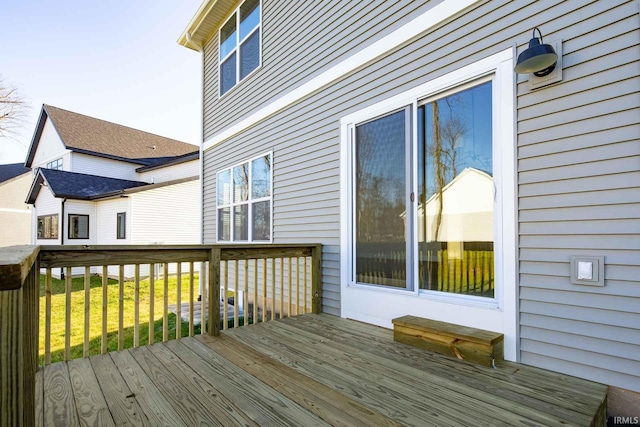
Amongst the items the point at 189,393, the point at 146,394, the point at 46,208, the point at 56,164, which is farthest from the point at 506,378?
the point at 56,164

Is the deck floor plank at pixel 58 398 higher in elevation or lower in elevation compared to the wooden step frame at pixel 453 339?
lower

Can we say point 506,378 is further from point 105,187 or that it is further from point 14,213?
point 14,213

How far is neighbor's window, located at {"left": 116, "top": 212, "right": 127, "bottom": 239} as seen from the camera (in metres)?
11.2

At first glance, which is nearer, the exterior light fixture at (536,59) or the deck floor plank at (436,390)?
the deck floor plank at (436,390)

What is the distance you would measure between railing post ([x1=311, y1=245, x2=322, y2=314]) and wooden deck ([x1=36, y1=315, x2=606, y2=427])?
119 centimetres

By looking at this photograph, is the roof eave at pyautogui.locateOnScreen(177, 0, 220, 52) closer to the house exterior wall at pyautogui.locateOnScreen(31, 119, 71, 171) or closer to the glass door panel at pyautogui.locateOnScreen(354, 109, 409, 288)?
the glass door panel at pyautogui.locateOnScreen(354, 109, 409, 288)

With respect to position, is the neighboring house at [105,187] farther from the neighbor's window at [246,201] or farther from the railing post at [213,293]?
the railing post at [213,293]

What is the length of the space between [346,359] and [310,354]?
1.00 feet

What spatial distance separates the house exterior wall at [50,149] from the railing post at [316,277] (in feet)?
50.7

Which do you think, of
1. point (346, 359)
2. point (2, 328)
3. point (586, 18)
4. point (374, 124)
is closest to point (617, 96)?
point (586, 18)

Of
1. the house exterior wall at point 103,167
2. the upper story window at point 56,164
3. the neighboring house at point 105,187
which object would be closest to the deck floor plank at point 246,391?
the neighboring house at point 105,187

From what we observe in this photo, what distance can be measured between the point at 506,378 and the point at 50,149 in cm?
2047

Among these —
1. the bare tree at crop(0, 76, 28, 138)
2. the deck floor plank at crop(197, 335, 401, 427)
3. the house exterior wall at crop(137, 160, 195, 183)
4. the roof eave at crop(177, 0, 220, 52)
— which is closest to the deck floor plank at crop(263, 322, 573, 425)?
the deck floor plank at crop(197, 335, 401, 427)

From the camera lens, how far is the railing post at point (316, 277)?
3.92 metres
